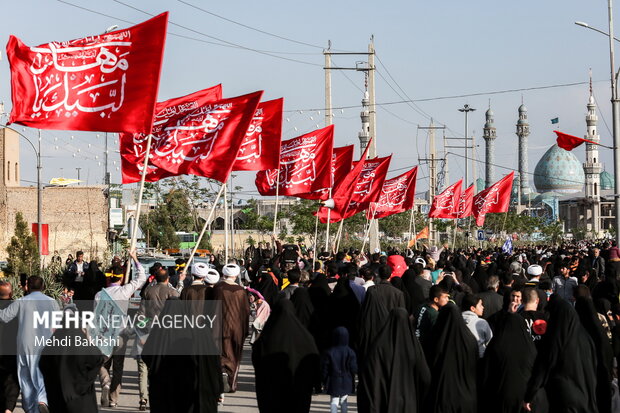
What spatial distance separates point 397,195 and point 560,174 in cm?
14523

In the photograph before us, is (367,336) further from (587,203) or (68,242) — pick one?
(587,203)

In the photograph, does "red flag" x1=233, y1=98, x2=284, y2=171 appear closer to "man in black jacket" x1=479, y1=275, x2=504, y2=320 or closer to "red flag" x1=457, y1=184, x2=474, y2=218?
"man in black jacket" x1=479, y1=275, x2=504, y2=320

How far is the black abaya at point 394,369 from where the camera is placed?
8.02 metres

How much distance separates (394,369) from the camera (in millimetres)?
8031

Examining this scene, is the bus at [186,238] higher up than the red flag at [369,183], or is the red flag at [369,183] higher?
the red flag at [369,183]

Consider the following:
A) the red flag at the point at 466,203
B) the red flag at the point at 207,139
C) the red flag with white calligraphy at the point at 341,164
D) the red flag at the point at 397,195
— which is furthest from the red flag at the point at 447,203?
the red flag at the point at 207,139

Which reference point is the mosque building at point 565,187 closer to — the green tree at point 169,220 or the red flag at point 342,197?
the green tree at point 169,220

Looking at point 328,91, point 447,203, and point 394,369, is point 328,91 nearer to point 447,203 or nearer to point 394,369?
point 447,203

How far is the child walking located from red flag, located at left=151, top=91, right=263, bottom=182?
5154mm

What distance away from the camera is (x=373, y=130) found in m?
33.0

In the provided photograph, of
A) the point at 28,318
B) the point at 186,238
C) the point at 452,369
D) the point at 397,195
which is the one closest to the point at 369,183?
the point at 397,195

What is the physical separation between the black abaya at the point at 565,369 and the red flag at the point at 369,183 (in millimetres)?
19443

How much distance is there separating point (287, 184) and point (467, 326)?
13167 mm

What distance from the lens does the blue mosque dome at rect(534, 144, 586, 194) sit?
172 metres
